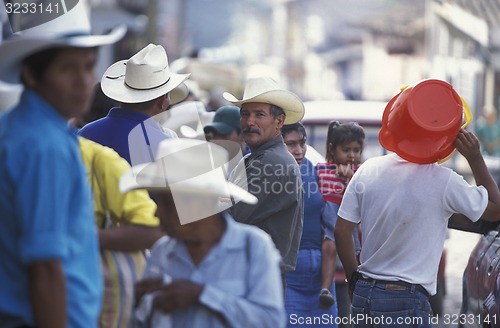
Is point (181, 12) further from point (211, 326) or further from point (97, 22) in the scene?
point (211, 326)

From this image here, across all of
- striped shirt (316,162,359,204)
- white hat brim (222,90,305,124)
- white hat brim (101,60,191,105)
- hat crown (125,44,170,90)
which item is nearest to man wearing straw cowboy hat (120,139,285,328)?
white hat brim (101,60,191,105)

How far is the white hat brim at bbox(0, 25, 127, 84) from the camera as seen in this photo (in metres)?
3.37

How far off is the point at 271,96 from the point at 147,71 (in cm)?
78

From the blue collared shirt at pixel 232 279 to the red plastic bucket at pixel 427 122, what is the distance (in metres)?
1.90

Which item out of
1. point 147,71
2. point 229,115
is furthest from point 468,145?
point 229,115

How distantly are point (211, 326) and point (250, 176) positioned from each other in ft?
7.85

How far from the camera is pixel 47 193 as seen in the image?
3.24m

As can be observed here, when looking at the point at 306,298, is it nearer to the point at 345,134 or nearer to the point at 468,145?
the point at 345,134

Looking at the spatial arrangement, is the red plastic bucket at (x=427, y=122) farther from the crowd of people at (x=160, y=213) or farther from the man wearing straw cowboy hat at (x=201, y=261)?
the man wearing straw cowboy hat at (x=201, y=261)

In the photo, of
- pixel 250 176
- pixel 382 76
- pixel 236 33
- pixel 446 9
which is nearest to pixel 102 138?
pixel 250 176

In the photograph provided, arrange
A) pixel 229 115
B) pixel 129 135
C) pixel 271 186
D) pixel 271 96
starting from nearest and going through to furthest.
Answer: pixel 129 135 < pixel 271 186 < pixel 271 96 < pixel 229 115

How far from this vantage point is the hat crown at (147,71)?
6172 millimetres

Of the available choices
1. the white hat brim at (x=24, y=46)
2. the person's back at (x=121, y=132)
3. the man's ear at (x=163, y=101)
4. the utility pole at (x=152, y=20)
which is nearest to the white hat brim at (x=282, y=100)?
the man's ear at (x=163, y=101)

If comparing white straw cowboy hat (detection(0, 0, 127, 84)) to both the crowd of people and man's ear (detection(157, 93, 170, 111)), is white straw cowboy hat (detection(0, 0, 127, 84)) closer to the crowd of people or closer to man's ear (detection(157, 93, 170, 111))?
the crowd of people
